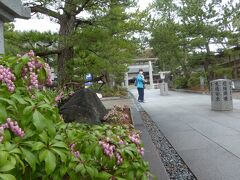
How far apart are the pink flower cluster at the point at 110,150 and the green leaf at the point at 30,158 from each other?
44 cm

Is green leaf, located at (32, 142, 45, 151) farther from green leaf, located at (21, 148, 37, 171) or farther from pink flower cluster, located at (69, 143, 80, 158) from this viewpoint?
pink flower cluster, located at (69, 143, 80, 158)

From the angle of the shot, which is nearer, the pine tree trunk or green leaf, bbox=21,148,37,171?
green leaf, bbox=21,148,37,171

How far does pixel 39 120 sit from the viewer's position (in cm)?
176

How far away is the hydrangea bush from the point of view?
1708mm

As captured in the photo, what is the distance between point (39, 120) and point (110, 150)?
0.47 metres

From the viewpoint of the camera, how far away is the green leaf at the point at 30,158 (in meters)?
1.68

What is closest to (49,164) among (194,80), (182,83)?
(194,80)

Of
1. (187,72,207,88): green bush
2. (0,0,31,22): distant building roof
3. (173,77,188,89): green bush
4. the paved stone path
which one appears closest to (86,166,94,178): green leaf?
the paved stone path

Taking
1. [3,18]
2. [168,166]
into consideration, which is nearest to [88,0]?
[3,18]

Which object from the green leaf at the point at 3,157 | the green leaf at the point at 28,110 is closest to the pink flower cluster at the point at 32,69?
the green leaf at the point at 28,110

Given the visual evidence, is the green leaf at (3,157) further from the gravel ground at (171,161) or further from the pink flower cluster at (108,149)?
the gravel ground at (171,161)

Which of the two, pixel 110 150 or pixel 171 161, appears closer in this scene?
pixel 110 150

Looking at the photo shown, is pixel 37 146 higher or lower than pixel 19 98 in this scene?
lower

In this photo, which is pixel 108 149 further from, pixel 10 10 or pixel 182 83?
pixel 182 83
